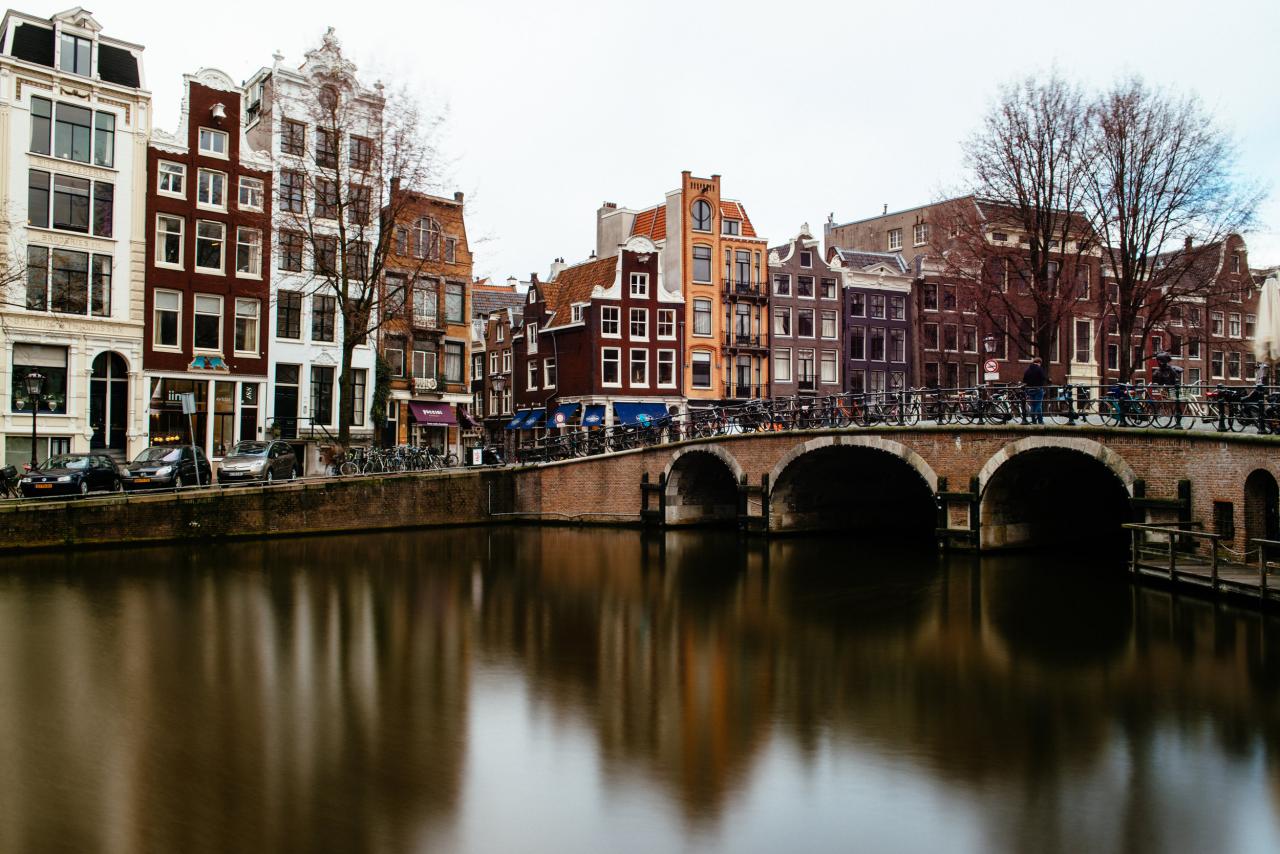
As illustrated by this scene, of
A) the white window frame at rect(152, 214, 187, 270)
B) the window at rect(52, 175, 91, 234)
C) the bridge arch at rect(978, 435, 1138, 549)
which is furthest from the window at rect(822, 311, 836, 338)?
the window at rect(52, 175, 91, 234)

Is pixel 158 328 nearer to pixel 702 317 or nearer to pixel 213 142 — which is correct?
pixel 213 142

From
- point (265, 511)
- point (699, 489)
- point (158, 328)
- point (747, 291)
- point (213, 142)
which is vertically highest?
point (213, 142)

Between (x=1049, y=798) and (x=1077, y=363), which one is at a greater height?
(x=1077, y=363)

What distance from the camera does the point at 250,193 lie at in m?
35.7

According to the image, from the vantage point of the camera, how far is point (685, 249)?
47.5 metres

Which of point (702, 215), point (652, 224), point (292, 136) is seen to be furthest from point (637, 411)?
point (292, 136)

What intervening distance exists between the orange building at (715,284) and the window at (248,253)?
18982 mm

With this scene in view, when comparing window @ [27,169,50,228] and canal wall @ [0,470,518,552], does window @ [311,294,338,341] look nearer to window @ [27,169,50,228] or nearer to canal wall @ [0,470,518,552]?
canal wall @ [0,470,518,552]

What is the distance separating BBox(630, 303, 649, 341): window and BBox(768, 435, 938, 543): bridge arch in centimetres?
1663

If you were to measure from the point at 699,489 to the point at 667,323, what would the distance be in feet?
48.4

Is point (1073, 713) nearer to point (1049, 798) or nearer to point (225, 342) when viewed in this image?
point (1049, 798)

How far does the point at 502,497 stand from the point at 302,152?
13.2 meters

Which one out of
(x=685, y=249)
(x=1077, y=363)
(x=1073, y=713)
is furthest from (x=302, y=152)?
(x=1077, y=363)

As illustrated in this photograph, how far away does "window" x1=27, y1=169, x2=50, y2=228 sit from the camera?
30922 millimetres
